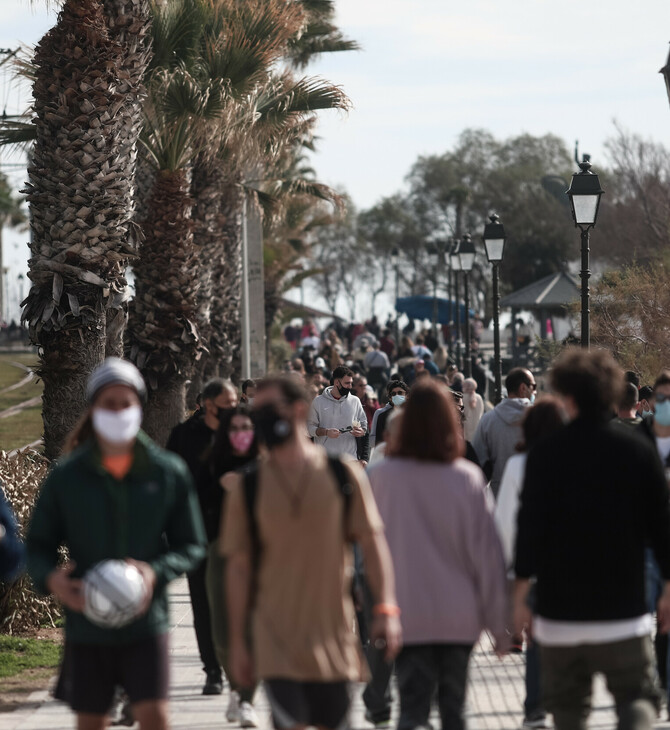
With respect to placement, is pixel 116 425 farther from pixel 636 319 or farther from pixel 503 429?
pixel 636 319

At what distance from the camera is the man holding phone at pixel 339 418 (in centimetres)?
1185

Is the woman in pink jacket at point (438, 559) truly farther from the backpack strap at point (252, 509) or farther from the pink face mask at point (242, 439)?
the pink face mask at point (242, 439)

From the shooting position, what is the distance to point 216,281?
25.9 metres

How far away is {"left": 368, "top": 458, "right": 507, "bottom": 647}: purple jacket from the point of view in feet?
15.5

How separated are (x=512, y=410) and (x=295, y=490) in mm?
3916

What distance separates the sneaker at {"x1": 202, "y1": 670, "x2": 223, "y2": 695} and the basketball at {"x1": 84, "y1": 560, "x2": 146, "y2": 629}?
3086mm

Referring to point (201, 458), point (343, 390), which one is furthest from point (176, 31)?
point (201, 458)

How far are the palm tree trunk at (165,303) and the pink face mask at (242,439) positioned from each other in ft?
36.9

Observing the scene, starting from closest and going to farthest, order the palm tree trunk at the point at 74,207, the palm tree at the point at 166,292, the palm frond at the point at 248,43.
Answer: the palm tree trunk at the point at 74,207
the palm frond at the point at 248,43
the palm tree at the point at 166,292

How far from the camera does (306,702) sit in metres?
4.33

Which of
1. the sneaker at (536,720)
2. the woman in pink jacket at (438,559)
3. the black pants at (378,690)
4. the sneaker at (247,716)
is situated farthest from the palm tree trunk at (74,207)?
the woman in pink jacket at (438,559)

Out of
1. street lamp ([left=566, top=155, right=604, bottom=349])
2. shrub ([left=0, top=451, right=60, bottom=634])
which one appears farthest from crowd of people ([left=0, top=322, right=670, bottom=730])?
street lamp ([left=566, top=155, right=604, bottom=349])

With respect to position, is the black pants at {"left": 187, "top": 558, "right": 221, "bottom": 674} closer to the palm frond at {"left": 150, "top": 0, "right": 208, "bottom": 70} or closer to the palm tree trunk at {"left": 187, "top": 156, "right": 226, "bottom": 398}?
the palm frond at {"left": 150, "top": 0, "right": 208, "bottom": 70}

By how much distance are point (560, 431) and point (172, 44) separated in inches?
511
